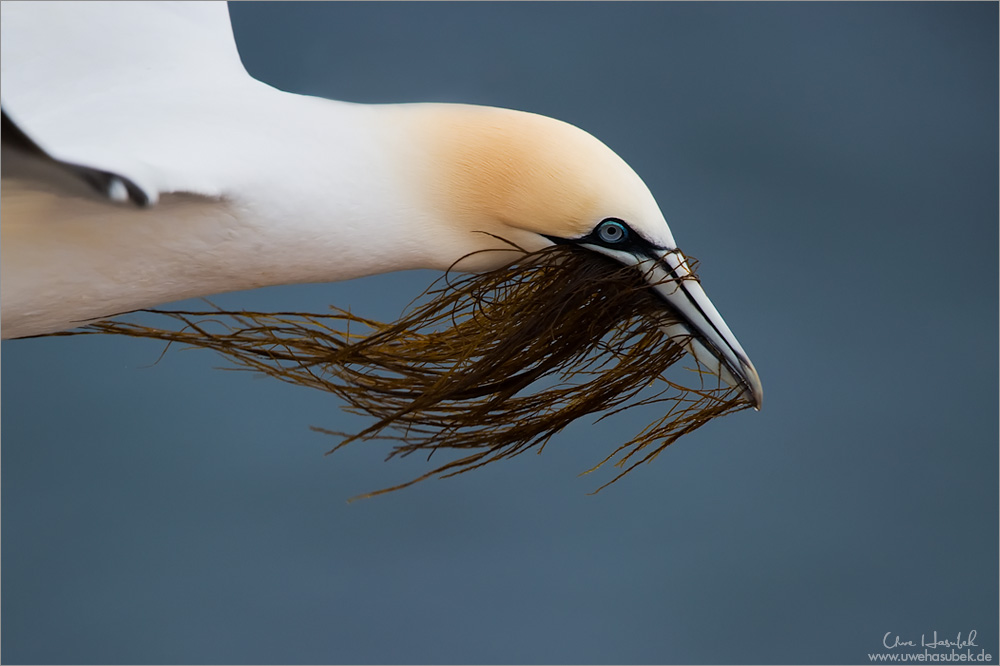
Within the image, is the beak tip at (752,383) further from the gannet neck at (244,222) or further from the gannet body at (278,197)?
the gannet neck at (244,222)

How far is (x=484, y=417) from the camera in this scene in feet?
2.57

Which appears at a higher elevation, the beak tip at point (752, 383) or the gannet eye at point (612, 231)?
the gannet eye at point (612, 231)

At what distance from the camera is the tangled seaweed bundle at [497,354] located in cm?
73

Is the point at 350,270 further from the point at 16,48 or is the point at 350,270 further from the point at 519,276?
the point at 16,48

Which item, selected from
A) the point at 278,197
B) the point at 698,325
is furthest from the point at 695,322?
the point at 278,197

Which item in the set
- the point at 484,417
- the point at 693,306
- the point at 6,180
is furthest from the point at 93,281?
the point at 693,306

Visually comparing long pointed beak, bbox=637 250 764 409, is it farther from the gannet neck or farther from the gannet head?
the gannet neck

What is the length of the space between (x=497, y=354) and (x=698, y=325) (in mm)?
129

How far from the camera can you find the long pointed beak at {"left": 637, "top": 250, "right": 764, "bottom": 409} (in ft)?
2.32

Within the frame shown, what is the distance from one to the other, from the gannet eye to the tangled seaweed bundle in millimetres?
18

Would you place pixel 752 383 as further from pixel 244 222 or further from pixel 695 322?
pixel 244 222

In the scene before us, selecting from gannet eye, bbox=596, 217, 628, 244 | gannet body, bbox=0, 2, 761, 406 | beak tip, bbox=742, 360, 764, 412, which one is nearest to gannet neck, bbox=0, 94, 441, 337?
gannet body, bbox=0, 2, 761, 406

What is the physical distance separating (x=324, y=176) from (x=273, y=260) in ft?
0.20

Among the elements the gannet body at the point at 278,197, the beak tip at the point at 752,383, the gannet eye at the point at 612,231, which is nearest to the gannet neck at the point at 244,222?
the gannet body at the point at 278,197
